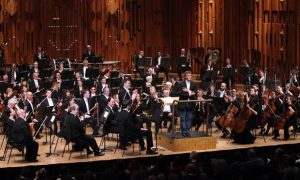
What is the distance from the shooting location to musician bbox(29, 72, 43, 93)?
16062 millimetres

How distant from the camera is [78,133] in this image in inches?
500

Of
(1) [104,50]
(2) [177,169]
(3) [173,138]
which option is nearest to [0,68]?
(1) [104,50]

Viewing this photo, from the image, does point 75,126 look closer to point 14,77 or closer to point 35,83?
point 35,83

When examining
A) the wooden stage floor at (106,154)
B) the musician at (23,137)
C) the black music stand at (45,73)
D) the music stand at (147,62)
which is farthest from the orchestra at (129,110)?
the music stand at (147,62)

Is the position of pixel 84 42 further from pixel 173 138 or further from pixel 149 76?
pixel 173 138

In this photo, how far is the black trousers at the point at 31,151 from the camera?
12514mm

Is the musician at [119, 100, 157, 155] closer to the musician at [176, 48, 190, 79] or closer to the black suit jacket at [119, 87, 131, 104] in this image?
the black suit jacket at [119, 87, 131, 104]

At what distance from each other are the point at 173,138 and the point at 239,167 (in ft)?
11.8

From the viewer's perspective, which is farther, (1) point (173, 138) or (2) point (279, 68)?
(2) point (279, 68)

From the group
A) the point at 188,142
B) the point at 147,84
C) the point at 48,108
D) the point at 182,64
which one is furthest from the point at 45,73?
the point at 188,142

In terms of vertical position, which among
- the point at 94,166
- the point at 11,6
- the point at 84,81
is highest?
the point at 11,6

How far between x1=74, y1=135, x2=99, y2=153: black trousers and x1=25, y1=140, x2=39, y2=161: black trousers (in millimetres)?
775

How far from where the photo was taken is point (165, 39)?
936 inches

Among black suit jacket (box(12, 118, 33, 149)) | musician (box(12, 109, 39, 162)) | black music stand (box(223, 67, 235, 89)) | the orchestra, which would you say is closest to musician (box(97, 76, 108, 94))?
the orchestra
